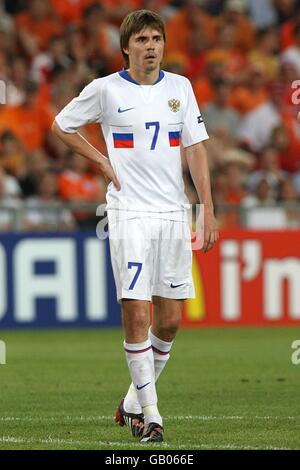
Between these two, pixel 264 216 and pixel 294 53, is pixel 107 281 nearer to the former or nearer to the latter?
pixel 264 216

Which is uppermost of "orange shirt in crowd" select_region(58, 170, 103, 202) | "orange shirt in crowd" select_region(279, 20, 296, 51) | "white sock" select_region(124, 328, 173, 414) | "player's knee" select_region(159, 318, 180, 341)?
"orange shirt in crowd" select_region(279, 20, 296, 51)

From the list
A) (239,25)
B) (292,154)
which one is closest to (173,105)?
(292,154)

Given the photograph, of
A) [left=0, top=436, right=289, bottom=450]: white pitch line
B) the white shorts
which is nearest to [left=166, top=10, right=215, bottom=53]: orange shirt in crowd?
the white shorts

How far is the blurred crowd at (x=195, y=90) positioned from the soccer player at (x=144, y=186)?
304 inches

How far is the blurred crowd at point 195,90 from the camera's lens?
1686 cm

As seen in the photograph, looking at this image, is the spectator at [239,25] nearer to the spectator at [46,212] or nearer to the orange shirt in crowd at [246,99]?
the orange shirt in crowd at [246,99]

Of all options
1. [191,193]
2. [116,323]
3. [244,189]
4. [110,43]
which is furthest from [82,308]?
[110,43]

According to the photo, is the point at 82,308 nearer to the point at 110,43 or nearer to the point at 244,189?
the point at 244,189

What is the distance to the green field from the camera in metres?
8.34

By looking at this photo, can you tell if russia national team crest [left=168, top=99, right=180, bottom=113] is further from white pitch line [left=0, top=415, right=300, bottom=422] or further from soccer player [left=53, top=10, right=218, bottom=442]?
white pitch line [left=0, top=415, right=300, bottom=422]

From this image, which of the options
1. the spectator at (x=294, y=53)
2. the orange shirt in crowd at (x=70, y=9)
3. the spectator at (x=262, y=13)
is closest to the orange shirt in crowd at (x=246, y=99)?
the spectator at (x=294, y=53)

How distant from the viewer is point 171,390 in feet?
36.8

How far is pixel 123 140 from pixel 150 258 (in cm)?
74

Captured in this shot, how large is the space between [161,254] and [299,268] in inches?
339
